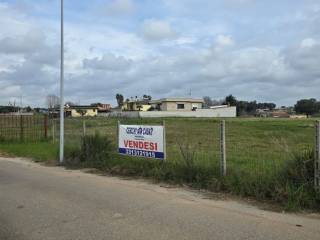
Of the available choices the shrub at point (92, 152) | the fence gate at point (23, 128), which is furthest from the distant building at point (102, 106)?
the shrub at point (92, 152)

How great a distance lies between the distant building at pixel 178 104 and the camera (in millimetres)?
108044

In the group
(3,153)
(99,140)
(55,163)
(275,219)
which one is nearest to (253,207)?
(275,219)

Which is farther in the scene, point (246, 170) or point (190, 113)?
point (190, 113)

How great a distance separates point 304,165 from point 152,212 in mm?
3216

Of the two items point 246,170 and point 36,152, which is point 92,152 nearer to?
point 36,152

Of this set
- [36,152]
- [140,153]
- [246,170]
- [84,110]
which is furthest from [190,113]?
[246,170]

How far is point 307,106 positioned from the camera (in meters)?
128

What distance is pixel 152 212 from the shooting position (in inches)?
323

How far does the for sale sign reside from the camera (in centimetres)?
1283

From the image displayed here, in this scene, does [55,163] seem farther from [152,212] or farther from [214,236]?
[214,236]

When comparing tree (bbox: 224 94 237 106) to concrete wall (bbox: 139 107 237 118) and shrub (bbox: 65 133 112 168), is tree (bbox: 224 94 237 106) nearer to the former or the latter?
concrete wall (bbox: 139 107 237 118)

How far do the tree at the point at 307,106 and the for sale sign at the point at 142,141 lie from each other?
118m

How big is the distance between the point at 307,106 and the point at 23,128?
11000 centimetres

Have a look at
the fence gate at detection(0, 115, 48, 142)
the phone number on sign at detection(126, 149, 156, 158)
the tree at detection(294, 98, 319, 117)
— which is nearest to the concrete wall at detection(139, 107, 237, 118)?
the tree at detection(294, 98, 319, 117)
